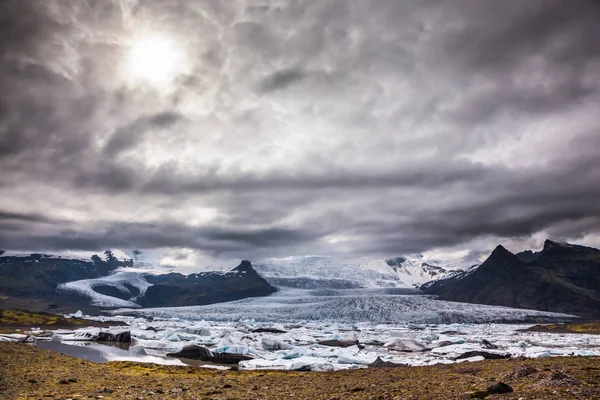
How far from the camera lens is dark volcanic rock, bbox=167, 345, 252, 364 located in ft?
149

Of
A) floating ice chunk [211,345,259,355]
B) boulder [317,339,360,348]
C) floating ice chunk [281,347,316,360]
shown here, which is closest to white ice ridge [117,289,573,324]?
boulder [317,339,360,348]

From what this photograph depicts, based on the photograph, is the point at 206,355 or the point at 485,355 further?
the point at 206,355

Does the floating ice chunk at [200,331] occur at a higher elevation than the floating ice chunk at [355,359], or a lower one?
lower

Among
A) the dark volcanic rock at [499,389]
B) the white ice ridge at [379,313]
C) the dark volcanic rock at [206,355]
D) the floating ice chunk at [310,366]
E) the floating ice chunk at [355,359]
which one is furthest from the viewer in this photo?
the white ice ridge at [379,313]

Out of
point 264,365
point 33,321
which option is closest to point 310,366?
point 264,365

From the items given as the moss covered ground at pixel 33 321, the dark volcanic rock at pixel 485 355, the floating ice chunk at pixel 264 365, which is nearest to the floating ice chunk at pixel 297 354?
the floating ice chunk at pixel 264 365

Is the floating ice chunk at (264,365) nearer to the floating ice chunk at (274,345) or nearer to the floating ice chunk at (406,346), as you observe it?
the floating ice chunk at (274,345)

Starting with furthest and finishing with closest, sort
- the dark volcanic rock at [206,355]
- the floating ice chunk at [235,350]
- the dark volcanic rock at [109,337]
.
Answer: the dark volcanic rock at [109,337] < the floating ice chunk at [235,350] < the dark volcanic rock at [206,355]

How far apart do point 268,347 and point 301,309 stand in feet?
328

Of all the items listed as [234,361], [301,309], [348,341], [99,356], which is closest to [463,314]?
[301,309]

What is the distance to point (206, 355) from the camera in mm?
46406

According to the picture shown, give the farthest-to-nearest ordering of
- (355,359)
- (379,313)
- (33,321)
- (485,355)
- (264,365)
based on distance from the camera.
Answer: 1. (379,313)
2. (33,321)
3. (485,355)
4. (355,359)
5. (264,365)

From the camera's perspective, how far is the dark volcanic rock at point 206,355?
149 feet

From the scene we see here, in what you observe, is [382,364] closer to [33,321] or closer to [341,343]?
[341,343]
